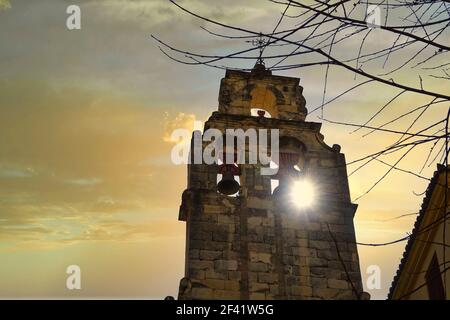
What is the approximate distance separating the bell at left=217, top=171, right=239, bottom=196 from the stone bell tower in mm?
16

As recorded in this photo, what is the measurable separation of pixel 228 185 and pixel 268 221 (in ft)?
2.73

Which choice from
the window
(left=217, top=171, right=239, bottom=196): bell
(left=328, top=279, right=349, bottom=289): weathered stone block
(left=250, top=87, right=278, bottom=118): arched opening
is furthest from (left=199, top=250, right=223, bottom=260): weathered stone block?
the window

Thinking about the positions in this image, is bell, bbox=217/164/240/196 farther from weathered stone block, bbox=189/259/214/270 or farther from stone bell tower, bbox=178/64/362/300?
weathered stone block, bbox=189/259/214/270

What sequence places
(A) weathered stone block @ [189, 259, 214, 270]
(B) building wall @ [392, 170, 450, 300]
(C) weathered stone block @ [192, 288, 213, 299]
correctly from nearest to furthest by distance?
(C) weathered stone block @ [192, 288, 213, 299], (A) weathered stone block @ [189, 259, 214, 270], (B) building wall @ [392, 170, 450, 300]

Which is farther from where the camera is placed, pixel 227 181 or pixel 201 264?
pixel 227 181

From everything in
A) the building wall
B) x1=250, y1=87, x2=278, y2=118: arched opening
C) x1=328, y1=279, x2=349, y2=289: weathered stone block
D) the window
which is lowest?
x1=328, y1=279, x2=349, y2=289: weathered stone block

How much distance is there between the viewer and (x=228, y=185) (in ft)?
27.0

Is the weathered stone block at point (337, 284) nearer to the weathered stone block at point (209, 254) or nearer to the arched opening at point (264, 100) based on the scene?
the weathered stone block at point (209, 254)

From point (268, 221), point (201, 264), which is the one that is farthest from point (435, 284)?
point (201, 264)

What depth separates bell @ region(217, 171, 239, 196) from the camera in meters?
8.20

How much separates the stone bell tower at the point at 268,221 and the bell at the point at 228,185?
0.6 inches

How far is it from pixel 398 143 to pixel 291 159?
18.3 ft

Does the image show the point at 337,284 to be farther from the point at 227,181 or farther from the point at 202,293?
the point at 227,181

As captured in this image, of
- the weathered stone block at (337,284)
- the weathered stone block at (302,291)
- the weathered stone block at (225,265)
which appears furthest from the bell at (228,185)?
the weathered stone block at (337,284)
